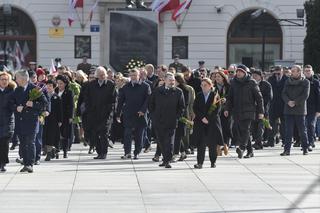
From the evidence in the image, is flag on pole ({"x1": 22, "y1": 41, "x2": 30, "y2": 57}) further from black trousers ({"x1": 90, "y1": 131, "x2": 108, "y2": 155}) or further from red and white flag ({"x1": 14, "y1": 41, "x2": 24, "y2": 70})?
black trousers ({"x1": 90, "y1": 131, "x2": 108, "y2": 155})

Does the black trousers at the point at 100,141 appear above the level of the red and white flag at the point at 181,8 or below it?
below

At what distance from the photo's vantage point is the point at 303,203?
13211mm

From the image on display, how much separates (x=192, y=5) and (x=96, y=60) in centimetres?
533

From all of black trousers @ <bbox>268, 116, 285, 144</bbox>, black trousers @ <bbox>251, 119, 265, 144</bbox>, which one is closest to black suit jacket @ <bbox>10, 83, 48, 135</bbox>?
black trousers @ <bbox>251, 119, 265, 144</bbox>

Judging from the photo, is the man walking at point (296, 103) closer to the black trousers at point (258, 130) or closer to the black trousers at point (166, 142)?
the black trousers at point (258, 130)

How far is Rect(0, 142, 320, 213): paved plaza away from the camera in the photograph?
501 inches

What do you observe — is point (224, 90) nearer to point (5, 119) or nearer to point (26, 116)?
point (26, 116)

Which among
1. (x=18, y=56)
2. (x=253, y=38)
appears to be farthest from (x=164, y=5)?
(x=18, y=56)

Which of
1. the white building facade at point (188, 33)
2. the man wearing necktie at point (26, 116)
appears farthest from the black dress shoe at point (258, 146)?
the white building facade at point (188, 33)

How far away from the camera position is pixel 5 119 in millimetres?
16766

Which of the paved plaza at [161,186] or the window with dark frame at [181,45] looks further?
the window with dark frame at [181,45]

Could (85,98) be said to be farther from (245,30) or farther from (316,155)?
(245,30)

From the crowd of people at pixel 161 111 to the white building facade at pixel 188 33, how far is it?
2172cm

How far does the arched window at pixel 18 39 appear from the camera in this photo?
45406mm
